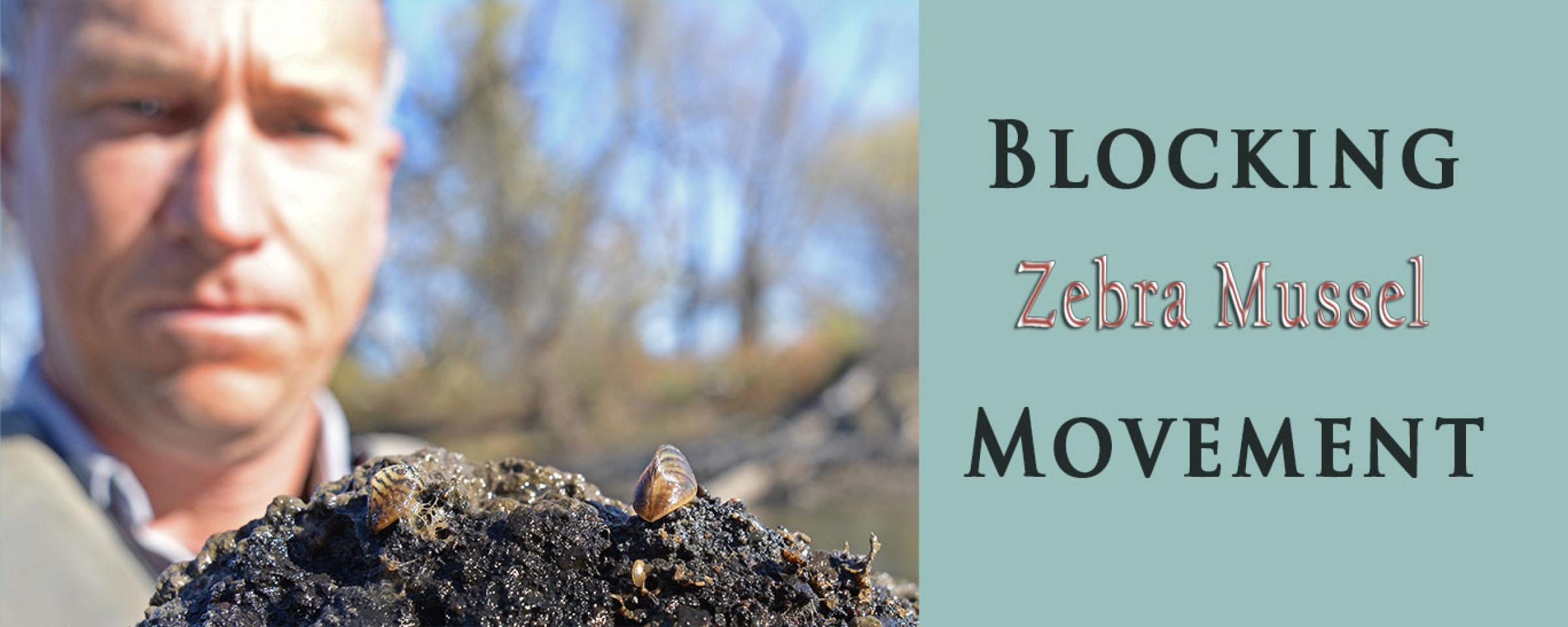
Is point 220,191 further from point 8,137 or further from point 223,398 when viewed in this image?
point 8,137

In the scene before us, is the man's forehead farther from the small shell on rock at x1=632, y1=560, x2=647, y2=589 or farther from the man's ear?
the small shell on rock at x1=632, y1=560, x2=647, y2=589

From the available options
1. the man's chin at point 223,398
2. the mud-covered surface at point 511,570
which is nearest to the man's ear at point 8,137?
the man's chin at point 223,398

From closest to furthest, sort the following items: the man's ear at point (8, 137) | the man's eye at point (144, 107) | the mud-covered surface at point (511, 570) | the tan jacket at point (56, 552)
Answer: the mud-covered surface at point (511, 570)
the tan jacket at point (56, 552)
the man's eye at point (144, 107)
the man's ear at point (8, 137)

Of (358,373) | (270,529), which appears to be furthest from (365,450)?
(358,373)

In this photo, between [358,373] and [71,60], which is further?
[358,373]

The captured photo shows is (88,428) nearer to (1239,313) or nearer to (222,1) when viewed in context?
(222,1)

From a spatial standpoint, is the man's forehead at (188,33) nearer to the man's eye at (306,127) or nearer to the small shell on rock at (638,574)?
the man's eye at (306,127)

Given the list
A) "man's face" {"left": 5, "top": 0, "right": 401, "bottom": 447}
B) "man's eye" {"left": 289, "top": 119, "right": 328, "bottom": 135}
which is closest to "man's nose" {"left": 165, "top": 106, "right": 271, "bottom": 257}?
"man's face" {"left": 5, "top": 0, "right": 401, "bottom": 447}
